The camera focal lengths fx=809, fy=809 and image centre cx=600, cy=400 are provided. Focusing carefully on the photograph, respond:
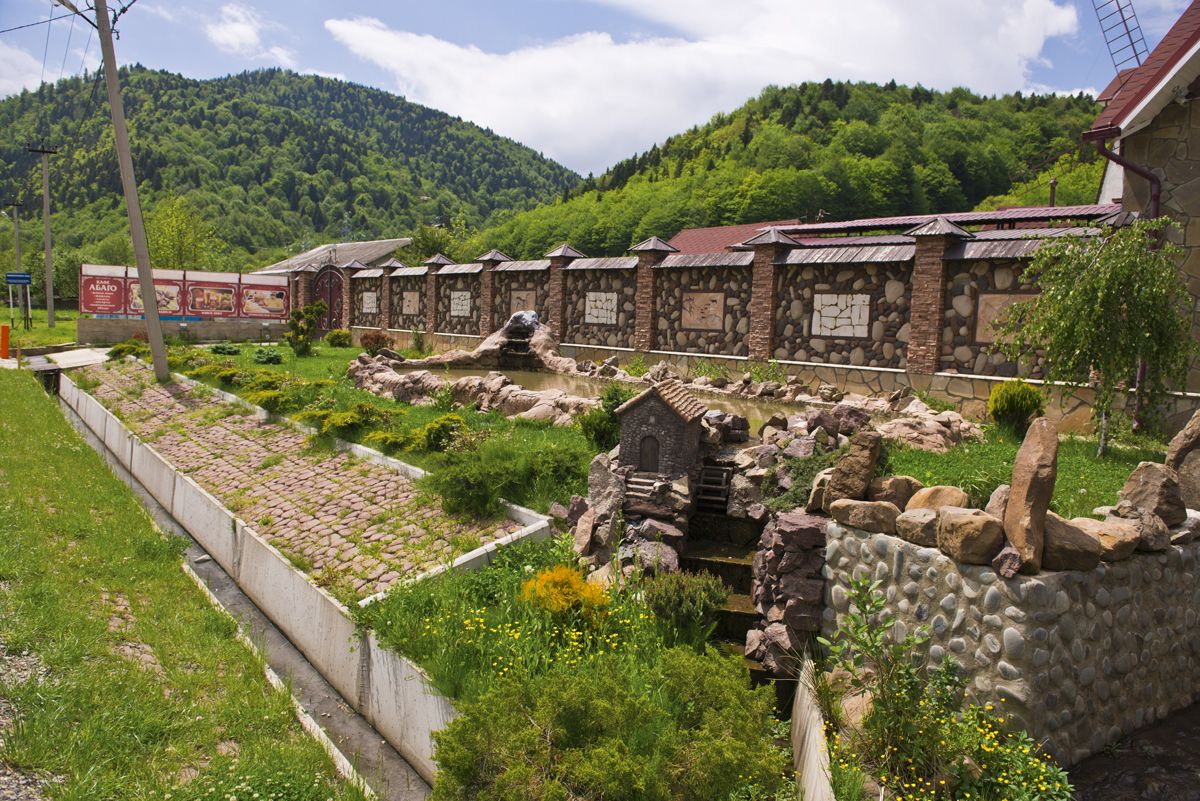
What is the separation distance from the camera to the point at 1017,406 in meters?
11.6

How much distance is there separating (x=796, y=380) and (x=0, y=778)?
14.3 meters

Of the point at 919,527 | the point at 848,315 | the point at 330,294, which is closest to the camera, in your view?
the point at 919,527

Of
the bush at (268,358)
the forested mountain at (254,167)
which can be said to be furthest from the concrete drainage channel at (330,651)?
the forested mountain at (254,167)

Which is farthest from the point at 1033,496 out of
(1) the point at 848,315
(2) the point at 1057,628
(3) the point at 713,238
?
(3) the point at 713,238

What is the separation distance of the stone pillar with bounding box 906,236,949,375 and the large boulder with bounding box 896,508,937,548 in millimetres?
9839

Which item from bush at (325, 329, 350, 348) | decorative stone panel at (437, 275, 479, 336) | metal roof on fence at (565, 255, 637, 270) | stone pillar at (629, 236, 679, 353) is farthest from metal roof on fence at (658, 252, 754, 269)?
bush at (325, 329, 350, 348)

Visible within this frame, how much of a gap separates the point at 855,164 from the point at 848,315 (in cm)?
4508

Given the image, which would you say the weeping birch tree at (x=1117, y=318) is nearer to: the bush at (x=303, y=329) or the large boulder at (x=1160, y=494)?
the large boulder at (x=1160, y=494)

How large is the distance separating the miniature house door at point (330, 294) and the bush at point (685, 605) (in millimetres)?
29881

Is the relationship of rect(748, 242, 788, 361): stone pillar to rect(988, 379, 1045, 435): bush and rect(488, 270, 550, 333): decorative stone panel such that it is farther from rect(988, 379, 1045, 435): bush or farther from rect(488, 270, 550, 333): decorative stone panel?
rect(488, 270, 550, 333): decorative stone panel

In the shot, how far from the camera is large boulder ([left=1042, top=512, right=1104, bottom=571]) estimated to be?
5758 millimetres

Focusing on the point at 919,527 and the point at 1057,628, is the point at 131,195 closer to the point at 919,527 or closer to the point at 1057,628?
the point at 919,527

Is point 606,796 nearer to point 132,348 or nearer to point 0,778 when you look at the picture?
point 0,778

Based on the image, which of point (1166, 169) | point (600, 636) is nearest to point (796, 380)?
point (1166, 169)
